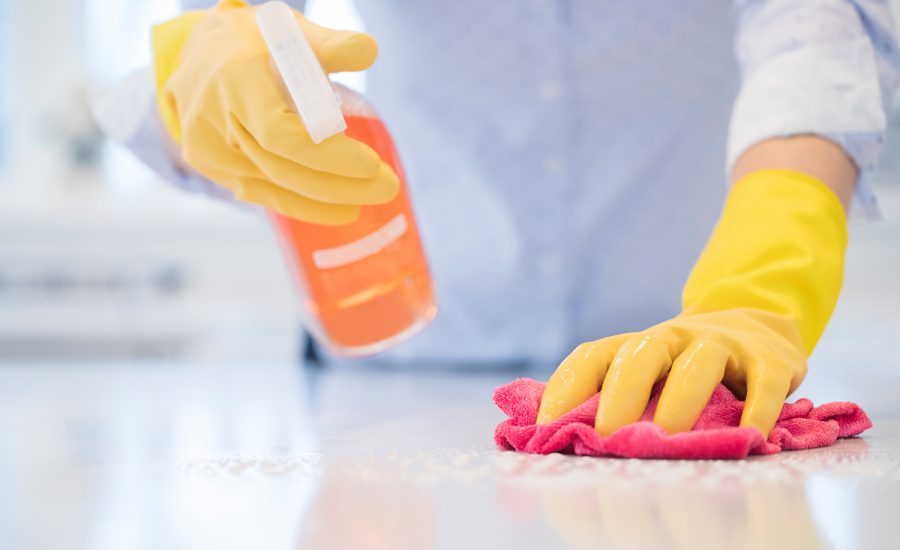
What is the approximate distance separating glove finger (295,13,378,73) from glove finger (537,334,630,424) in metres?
0.30

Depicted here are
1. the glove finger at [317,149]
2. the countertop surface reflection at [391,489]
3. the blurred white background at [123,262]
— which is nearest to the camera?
the countertop surface reflection at [391,489]

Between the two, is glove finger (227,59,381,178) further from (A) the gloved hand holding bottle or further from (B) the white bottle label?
(A) the gloved hand holding bottle

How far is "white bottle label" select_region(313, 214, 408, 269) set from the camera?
840mm

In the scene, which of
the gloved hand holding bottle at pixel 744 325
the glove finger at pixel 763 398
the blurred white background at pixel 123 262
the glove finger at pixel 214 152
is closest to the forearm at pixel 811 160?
the gloved hand holding bottle at pixel 744 325

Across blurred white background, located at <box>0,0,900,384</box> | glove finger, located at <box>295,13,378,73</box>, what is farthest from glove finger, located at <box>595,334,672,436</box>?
blurred white background, located at <box>0,0,900,384</box>

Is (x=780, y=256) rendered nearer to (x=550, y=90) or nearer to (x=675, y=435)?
(x=675, y=435)

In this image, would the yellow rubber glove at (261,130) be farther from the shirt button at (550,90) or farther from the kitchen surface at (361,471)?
the shirt button at (550,90)

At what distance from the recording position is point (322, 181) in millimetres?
793

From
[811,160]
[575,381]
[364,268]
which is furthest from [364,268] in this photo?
[811,160]

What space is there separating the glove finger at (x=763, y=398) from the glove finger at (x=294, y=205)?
36 cm

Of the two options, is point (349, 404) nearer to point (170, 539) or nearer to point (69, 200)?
point (170, 539)

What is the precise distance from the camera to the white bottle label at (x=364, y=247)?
840 mm

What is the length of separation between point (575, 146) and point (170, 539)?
3.23ft

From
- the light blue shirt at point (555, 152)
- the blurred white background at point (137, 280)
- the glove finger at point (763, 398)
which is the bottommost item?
the blurred white background at point (137, 280)
